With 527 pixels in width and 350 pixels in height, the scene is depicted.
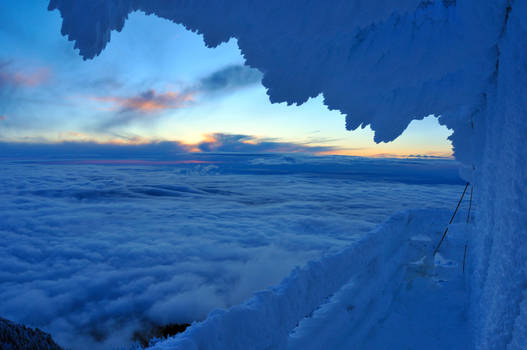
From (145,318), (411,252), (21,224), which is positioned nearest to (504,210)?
(411,252)

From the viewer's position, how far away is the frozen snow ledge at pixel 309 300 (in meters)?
1.04

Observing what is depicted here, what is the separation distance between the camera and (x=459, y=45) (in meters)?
1.45

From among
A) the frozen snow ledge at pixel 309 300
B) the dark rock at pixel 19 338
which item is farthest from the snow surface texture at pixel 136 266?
the dark rock at pixel 19 338

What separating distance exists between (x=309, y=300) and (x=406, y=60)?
171 cm

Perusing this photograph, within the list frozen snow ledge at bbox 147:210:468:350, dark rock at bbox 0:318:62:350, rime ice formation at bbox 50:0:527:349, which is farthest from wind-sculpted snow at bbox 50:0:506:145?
dark rock at bbox 0:318:62:350

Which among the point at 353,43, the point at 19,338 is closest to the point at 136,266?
the point at 19,338

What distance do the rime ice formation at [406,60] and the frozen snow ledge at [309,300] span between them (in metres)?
0.91

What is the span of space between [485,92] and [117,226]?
15.2 metres

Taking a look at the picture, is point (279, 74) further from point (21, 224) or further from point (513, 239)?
point (21, 224)

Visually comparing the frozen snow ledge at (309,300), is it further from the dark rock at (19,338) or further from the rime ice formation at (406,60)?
the dark rock at (19,338)

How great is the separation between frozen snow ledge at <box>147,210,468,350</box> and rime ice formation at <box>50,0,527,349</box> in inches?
35.7

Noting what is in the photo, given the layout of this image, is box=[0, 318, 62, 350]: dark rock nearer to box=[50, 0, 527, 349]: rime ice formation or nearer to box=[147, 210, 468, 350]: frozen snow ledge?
box=[147, 210, 468, 350]: frozen snow ledge

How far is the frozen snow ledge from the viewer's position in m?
1.04

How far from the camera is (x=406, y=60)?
161cm
